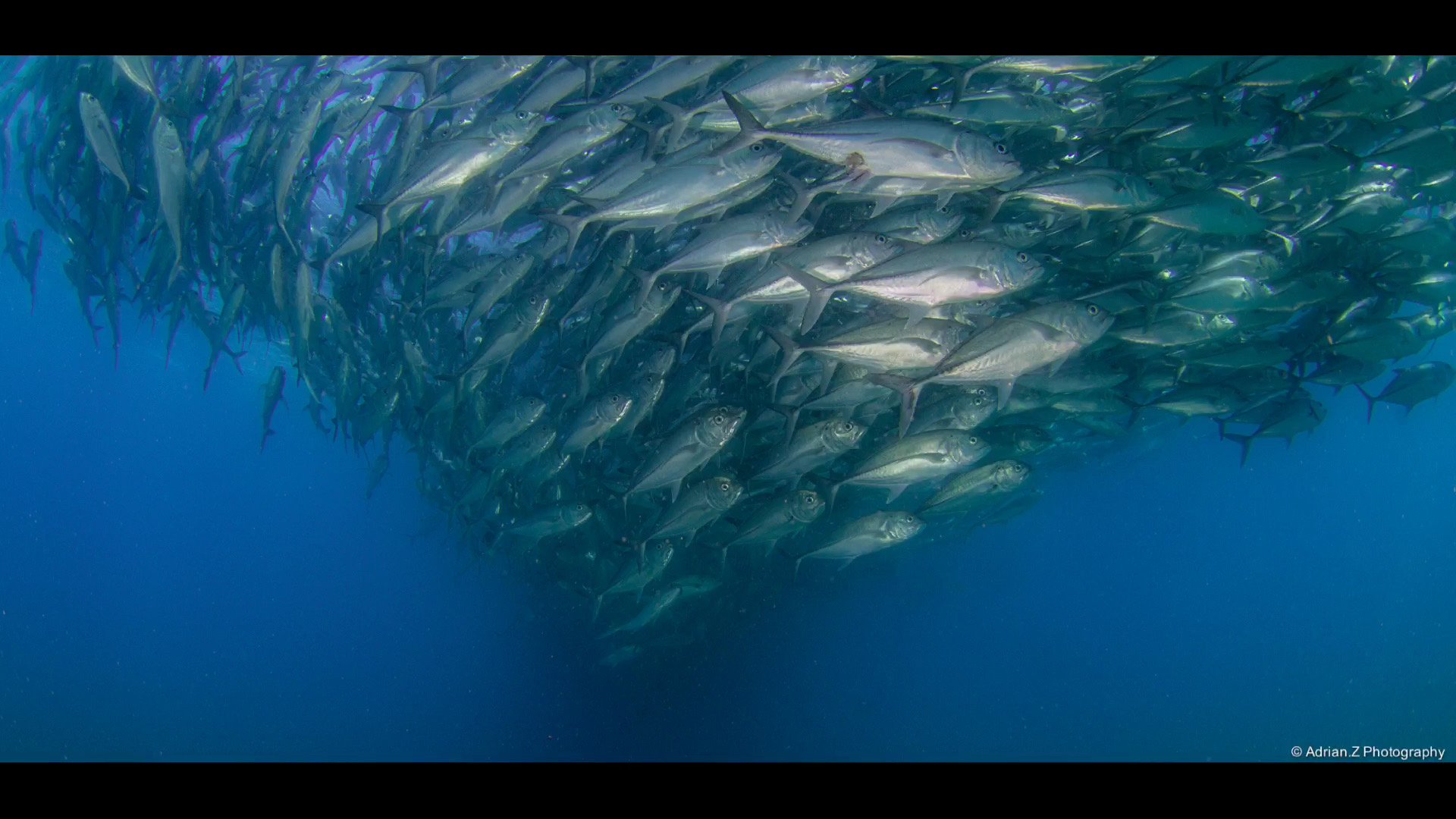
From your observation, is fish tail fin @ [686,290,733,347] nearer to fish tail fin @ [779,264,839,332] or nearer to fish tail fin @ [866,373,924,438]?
fish tail fin @ [779,264,839,332]

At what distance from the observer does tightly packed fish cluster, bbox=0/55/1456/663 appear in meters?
3.59

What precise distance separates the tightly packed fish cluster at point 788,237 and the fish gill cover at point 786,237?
3 centimetres

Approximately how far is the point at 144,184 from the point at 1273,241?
11643mm

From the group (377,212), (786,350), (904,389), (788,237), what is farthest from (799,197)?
(377,212)

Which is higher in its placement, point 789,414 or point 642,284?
point 642,284

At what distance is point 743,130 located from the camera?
3297 mm

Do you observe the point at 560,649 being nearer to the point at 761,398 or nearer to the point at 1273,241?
the point at 761,398

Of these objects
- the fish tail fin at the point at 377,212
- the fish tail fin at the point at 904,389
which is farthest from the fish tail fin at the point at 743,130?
the fish tail fin at the point at 377,212

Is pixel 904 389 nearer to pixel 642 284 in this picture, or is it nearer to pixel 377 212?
pixel 642 284

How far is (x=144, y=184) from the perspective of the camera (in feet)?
22.0

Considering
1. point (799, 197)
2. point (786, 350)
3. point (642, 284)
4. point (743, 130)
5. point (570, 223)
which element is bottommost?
point (786, 350)

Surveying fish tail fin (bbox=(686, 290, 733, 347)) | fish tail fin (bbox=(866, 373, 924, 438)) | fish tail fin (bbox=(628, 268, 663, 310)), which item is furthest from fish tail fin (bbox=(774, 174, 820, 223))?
fish tail fin (bbox=(866, 373, 924, 438))

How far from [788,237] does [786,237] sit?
0.02m

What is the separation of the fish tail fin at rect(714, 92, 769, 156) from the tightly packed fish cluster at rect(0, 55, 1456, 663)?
0.07ft
